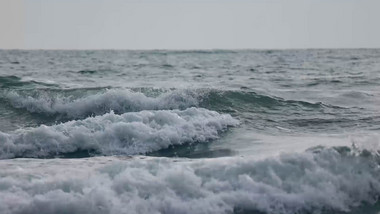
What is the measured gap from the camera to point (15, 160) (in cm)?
761

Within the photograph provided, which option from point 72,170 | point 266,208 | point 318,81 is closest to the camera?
point 266,208

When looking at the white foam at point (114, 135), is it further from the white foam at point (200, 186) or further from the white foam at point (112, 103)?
the white foam at point (112, 103)

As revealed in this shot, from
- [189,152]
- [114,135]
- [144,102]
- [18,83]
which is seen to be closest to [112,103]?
[144,102]

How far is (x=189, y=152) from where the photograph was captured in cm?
844

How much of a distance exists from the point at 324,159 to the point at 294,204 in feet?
3.95

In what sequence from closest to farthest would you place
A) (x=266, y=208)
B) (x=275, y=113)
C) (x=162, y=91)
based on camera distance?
(x=266, y=208)
(x=275, y=113)
(x=162, y=91)

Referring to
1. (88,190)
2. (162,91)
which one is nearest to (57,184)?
(88,190)

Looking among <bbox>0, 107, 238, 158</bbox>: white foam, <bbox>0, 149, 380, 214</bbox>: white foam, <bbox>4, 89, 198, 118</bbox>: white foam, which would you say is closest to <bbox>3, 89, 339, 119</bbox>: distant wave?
<bbox>4, 89, 198, 118</bbox>: white foam

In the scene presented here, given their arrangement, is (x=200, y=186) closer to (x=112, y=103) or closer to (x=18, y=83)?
(x=112, y=103)

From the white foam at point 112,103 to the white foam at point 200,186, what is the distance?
18.0 feet

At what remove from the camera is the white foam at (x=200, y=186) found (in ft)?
18.3

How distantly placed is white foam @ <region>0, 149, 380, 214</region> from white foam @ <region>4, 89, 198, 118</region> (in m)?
5.48

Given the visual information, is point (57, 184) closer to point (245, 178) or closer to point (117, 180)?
point (117, 180)

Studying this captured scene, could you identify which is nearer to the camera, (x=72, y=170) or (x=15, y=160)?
(x=72, y=170)
